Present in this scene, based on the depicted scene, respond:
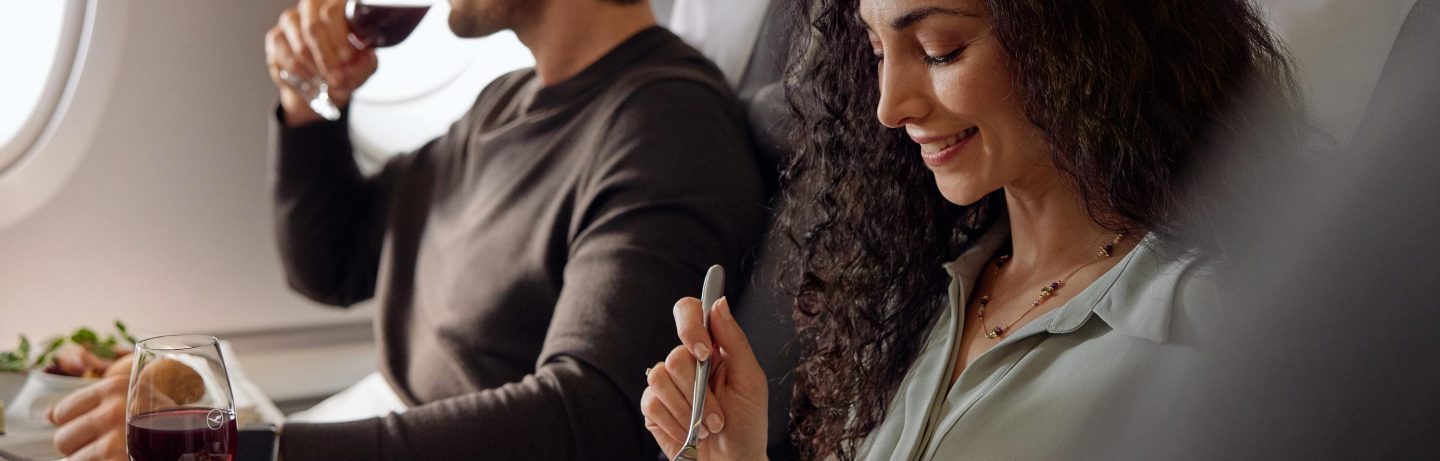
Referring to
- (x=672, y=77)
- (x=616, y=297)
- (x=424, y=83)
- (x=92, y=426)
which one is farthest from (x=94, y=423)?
(x=424, y=83)

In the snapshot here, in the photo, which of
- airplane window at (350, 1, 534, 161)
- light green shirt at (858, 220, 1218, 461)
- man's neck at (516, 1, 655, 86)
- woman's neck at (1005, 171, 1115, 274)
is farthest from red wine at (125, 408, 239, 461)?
airplane window at (350, 1, 534, 161)

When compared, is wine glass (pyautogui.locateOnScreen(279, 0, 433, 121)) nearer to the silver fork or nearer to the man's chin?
the man's chin

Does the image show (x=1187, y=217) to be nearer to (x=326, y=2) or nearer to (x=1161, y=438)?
(x=1161, y=438)

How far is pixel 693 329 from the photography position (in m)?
0.77

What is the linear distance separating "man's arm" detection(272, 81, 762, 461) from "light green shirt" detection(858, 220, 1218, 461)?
0.37m

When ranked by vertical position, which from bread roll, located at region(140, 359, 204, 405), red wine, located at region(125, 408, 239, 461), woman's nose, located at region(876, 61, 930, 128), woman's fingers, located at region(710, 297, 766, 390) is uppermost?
woman's nose, located at region(876, 61, 930, 128)

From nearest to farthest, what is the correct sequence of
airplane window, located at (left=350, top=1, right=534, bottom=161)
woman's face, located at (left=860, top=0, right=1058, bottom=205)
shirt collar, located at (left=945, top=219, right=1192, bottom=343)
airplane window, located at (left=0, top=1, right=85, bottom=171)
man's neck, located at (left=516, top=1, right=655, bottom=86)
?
shirt collar, located at (left=945, top=219, right=1192, bottom=343) → woman's face, located at (left=860, top=0, right=1058, bottom=205) → man's neck, located at (left=516, top=1, right=655, bottom=86) → airplane window, located at (left=0, top=1, right=85, bottom=171) → airplane window, located at (left=350, top=1, right=534, bottom=161)

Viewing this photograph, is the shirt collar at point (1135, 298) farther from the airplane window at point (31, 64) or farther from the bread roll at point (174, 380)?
the airplane window at point (31, 64)

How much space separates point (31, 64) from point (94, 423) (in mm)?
831

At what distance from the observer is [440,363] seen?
1.38 metres

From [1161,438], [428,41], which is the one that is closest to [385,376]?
[428,41]

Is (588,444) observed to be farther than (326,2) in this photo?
No

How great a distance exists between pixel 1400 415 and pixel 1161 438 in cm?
6

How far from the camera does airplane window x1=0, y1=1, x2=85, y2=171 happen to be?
1.57 m
